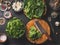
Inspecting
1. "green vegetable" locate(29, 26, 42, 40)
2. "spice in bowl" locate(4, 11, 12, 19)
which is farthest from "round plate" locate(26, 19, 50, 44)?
"spice in bowl" locate(4, 11, 12, 19)

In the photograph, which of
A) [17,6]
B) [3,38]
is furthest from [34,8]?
[3,38]

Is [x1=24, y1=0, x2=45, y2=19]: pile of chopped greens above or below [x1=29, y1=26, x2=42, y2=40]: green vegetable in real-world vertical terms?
above

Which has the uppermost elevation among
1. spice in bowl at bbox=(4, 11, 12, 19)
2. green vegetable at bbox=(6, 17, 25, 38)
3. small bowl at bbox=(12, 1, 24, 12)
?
small bowl at bbox=(12, 1, 24, 12)

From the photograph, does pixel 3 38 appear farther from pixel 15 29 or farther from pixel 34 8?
pixel 34 8

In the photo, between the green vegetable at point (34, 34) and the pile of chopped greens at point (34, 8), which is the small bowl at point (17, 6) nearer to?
the pile of chopped greens at point (34, 8)

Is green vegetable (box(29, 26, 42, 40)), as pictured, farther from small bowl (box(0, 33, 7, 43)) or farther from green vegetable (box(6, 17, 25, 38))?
small bowl (box(0, 33, 7, 43))
